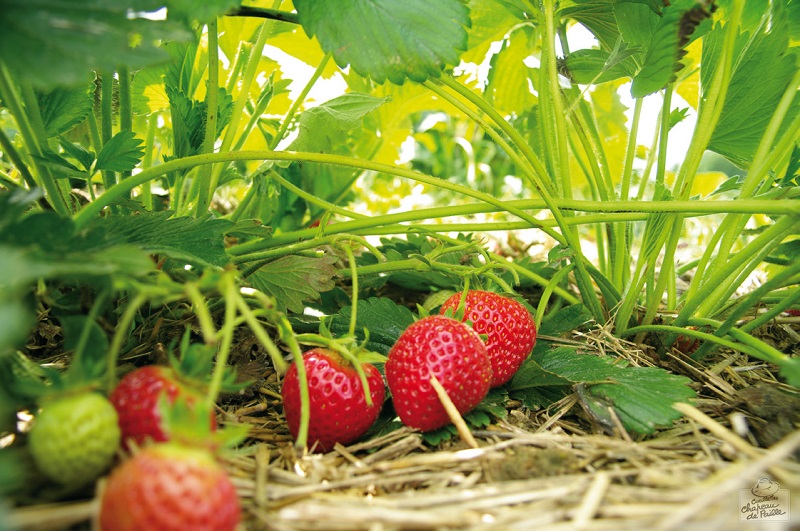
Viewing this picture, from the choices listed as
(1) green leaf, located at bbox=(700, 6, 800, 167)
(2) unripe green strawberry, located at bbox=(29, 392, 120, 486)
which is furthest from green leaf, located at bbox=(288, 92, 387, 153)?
(2) unripe green strawberry, located at bbox=(29, 392, 120, 486)

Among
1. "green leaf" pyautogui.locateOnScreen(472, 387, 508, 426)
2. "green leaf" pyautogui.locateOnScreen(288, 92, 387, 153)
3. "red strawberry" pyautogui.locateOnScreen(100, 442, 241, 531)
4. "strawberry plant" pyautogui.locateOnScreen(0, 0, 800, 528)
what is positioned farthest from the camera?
"green leaf" pyautogui.locateOnScreen(288, 92, 387, 153)

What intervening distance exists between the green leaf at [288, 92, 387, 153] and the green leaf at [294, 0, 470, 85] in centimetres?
31

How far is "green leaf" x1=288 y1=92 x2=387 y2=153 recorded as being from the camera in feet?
3.41

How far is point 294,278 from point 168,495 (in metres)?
0.57

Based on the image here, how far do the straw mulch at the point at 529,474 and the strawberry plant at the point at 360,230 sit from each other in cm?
3

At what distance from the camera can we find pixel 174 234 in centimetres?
75

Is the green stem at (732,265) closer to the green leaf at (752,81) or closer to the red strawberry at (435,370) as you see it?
the green leaf at (752,81)

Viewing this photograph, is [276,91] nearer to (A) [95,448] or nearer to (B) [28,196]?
(B) [28,196]

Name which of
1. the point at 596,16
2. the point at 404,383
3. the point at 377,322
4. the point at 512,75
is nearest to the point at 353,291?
the point at 404,383

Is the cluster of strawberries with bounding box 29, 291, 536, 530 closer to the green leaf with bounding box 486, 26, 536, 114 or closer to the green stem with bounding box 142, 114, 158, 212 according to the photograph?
the green stem with bounding box 142, 114, 158, 212

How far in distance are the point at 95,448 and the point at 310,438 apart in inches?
10.8

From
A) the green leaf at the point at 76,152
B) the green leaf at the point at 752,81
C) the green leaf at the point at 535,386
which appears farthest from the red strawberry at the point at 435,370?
the green leaf at the point at 752,81

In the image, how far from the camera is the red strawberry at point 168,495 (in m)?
0.42

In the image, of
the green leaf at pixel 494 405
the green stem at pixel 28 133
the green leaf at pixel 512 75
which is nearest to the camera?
the green stem at pixel 28 133
